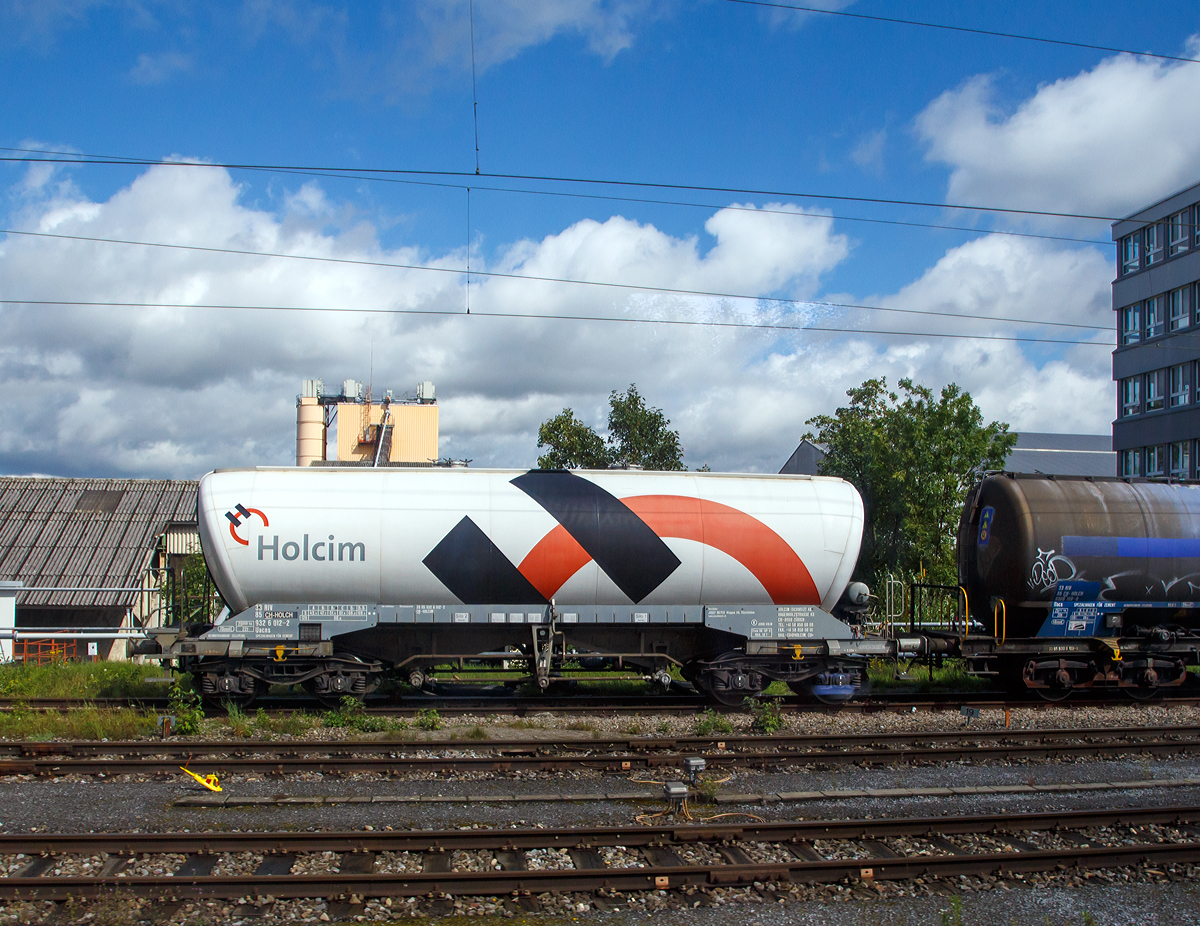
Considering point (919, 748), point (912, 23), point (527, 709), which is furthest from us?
point (527, 709)

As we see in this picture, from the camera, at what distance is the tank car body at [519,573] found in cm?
1163

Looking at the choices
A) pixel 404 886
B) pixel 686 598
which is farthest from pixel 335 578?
pixel 404 886

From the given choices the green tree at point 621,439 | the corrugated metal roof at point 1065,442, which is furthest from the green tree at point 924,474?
the corrugated metal roof at point 1065,442

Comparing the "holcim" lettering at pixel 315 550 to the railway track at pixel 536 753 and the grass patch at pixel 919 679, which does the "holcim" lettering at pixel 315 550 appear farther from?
the grass patch at pixel 919 679

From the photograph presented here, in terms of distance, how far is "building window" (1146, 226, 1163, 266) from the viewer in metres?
41.8

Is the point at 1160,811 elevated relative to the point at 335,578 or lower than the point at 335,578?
lower

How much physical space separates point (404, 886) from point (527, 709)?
619 centimetres

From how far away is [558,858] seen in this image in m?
6.74

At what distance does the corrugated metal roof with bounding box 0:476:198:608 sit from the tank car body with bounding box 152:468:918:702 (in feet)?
67.1

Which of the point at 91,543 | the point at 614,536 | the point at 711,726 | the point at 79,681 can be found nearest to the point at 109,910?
the point at 711,726

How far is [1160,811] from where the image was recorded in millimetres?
7848

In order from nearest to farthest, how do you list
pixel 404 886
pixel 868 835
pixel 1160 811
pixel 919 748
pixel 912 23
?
pixel 404 886
pixel 868 835
pixel 1160 811
pixel 919 748
pixel 912 23

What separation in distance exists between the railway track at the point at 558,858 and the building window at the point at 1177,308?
41.6 meters

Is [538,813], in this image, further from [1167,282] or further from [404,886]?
[1167,282]
